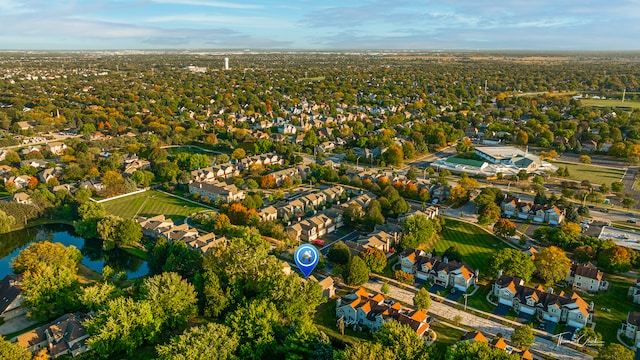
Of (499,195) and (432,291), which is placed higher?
(499,195)

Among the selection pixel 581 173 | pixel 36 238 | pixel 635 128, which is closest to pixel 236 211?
pixel 36 238

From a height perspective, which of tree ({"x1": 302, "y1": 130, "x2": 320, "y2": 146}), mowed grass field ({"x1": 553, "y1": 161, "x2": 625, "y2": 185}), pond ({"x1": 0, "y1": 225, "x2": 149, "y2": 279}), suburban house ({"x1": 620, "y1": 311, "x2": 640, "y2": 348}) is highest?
tree ({"x1": 302, "y1": 130, "x2": 320, "y2": 146})

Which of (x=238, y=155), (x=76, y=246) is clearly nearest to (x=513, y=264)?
(x=76, y=246)

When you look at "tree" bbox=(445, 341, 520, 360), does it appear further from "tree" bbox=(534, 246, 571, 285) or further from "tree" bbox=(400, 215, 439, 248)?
"tree" bbox=(400, 215, 439, 248)

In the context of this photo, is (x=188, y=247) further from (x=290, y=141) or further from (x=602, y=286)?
(x=290, y=141)

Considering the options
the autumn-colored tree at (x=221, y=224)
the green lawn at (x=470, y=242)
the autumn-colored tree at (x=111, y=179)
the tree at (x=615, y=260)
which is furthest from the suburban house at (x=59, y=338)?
the tree at (x=615, y=260)

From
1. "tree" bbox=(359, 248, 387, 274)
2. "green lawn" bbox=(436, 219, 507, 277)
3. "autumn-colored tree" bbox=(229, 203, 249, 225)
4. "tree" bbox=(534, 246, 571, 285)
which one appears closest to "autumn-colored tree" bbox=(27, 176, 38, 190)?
"autumn-colored tree" bbox=(229, 203, 249, 225)

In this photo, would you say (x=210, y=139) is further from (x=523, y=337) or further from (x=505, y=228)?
(x=523, y=337)
